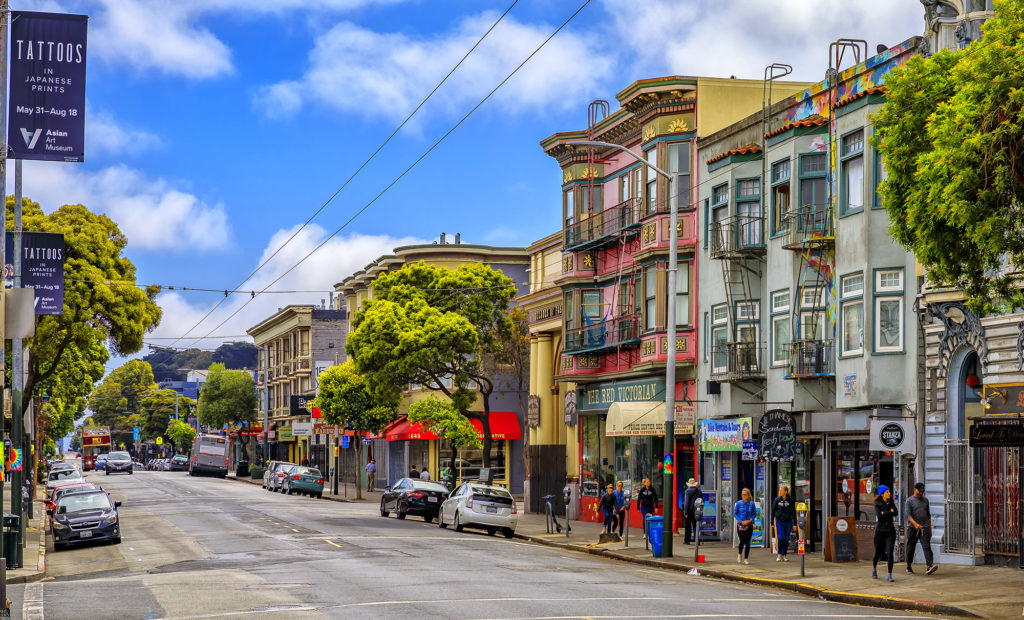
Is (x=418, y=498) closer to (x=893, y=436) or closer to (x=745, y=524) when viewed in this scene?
(x=745, y=524)

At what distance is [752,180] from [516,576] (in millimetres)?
14679

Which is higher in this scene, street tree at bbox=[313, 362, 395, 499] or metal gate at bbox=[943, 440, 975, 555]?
street tree at bbox=[313, 362, 395, 499]

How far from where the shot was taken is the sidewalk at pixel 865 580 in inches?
758

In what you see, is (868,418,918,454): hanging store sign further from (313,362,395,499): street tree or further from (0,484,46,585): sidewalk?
(313,362,395,499): street tree

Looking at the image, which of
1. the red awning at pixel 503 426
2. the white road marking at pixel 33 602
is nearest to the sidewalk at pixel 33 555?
the white road marking at pixel 33 602

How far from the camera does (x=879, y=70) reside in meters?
27.4

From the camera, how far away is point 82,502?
33312mm

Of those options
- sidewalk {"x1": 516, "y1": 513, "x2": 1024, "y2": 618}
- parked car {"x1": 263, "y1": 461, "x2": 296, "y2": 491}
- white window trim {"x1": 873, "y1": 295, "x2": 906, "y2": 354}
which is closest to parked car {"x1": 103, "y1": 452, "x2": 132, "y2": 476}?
parked car {"x1": 263, "y1": 461, "x2": 296, "y2": 491}

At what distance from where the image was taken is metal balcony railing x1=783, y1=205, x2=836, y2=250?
95.2ft

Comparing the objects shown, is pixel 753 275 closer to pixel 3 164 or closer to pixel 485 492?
pixel 485 492

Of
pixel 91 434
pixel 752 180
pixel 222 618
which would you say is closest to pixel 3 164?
pixel 222 618

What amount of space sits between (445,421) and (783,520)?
26757 mm

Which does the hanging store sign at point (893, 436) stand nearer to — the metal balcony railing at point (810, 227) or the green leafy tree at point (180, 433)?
the metal balcony railing at point (810, 227)

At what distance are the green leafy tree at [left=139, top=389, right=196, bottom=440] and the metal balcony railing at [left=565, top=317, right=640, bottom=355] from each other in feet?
421
